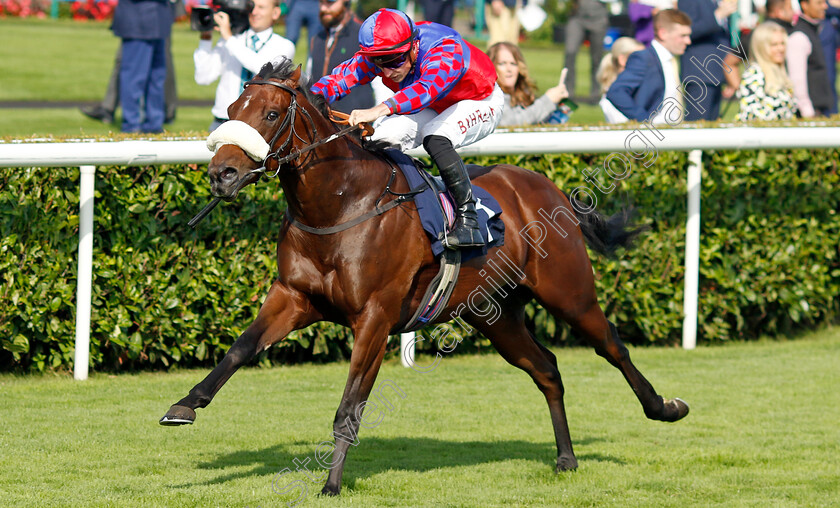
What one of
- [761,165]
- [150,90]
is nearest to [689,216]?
[761,165]

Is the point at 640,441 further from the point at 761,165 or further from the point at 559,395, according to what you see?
the point at 761,165

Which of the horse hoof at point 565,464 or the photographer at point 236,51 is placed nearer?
the horse hoof at point 565,464

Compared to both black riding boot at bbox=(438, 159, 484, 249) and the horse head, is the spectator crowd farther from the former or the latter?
the horse head

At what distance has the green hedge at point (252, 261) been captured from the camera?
628cm

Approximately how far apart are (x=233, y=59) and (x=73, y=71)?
10739 mm

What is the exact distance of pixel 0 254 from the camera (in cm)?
613

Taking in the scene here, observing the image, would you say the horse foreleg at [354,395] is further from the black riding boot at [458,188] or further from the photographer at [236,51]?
the photographer at [236,51]

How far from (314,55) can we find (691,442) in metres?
4.39

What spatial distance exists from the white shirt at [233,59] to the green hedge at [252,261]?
4.56 ft

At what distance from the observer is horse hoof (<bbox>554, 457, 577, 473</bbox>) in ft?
17.4

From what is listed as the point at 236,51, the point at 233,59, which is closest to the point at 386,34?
the point at 236,51

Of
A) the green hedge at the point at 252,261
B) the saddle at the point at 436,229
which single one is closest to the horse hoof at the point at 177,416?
the saddle at the point at 436,229

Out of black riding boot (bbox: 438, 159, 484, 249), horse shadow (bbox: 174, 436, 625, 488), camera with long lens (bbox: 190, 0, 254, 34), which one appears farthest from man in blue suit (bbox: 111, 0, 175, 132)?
black riding boot (bbox: 438, 159, 484, 249)

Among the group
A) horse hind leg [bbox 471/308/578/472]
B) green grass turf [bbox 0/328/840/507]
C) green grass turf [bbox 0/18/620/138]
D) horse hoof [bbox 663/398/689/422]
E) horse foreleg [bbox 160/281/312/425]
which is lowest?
green grass turf [bbox 0/328/840/507]
